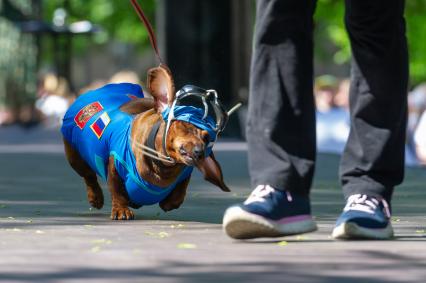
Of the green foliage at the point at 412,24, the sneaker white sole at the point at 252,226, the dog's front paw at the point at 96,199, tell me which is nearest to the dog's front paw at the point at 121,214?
the dog's front paw at the point at 96,199

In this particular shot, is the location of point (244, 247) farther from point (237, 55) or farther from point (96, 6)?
point (96, 6)

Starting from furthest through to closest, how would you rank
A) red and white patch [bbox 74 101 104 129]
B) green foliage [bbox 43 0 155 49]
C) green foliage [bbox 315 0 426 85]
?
green foliage [bbox 43 0 155 49] → green foliage [bbox 315 0 426 85] → red and white patch [bbox 74 101 104 129]

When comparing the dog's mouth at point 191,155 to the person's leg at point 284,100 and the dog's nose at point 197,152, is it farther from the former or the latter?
the person's leg at point 284,100

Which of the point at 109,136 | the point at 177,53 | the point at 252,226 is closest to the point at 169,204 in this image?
the point at 109,136

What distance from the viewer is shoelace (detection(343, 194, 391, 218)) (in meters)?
5.66

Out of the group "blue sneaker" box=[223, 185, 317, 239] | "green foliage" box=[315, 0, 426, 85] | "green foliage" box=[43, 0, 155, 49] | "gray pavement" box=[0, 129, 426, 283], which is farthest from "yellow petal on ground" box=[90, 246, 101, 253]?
"green foliage" box=[43, 0, 155, 49]

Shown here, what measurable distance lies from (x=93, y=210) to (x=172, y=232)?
1483mm

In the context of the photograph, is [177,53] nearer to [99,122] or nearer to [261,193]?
[99,122]

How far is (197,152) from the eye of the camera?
6.20 metres

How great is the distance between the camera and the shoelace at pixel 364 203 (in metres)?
5.66

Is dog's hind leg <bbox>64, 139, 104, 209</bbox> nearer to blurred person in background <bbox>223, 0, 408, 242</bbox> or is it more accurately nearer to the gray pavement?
the gray pavement

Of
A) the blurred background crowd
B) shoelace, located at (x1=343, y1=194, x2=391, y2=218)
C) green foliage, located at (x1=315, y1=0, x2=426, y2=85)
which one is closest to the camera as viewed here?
shoelace, located at (x1=343, y1=194, x2=391, y2=218)

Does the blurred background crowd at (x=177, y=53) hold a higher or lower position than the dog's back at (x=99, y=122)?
lower

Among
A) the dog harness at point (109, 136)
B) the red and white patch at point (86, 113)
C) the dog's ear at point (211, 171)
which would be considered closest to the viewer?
the dog's ear at point (211, 171)
